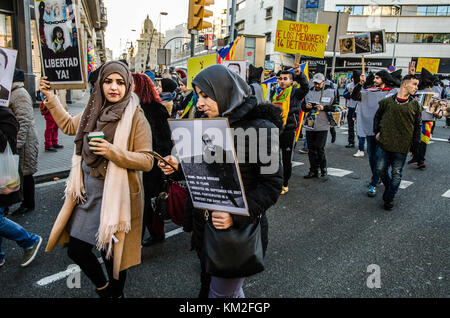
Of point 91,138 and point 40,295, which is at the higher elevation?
point 91,138

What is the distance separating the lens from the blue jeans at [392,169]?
510 centimetres

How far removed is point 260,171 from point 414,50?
4853 centimetres

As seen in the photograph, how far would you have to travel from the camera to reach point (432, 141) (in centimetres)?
1223

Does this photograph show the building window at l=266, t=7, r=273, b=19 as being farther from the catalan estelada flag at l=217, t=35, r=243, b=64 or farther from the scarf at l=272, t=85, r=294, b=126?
the scarf at l=272, t=85, r=294, b=126

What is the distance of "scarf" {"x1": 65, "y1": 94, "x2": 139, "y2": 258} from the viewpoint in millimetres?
2291

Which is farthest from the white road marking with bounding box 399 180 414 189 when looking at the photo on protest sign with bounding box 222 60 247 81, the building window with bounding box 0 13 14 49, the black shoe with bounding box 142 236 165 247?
the building window with bounding box 0 13 14 49

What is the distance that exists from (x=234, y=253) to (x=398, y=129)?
4.20m

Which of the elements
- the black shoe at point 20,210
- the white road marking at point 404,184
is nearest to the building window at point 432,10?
the white road marking at point 404,184

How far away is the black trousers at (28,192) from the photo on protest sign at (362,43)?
710cm

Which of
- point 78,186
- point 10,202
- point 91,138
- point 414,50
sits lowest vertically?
point 10,202

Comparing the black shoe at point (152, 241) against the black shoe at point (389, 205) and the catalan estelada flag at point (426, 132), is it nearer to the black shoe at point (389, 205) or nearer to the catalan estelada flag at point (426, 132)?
the black shoe at point (389, 205)

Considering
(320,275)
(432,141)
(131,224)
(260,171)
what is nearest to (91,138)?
(131,224)

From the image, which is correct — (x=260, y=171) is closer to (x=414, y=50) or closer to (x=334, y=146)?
(x=334, y=146)

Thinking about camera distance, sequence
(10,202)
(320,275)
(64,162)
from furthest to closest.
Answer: (64,162)
(320,275)
(10,202)
